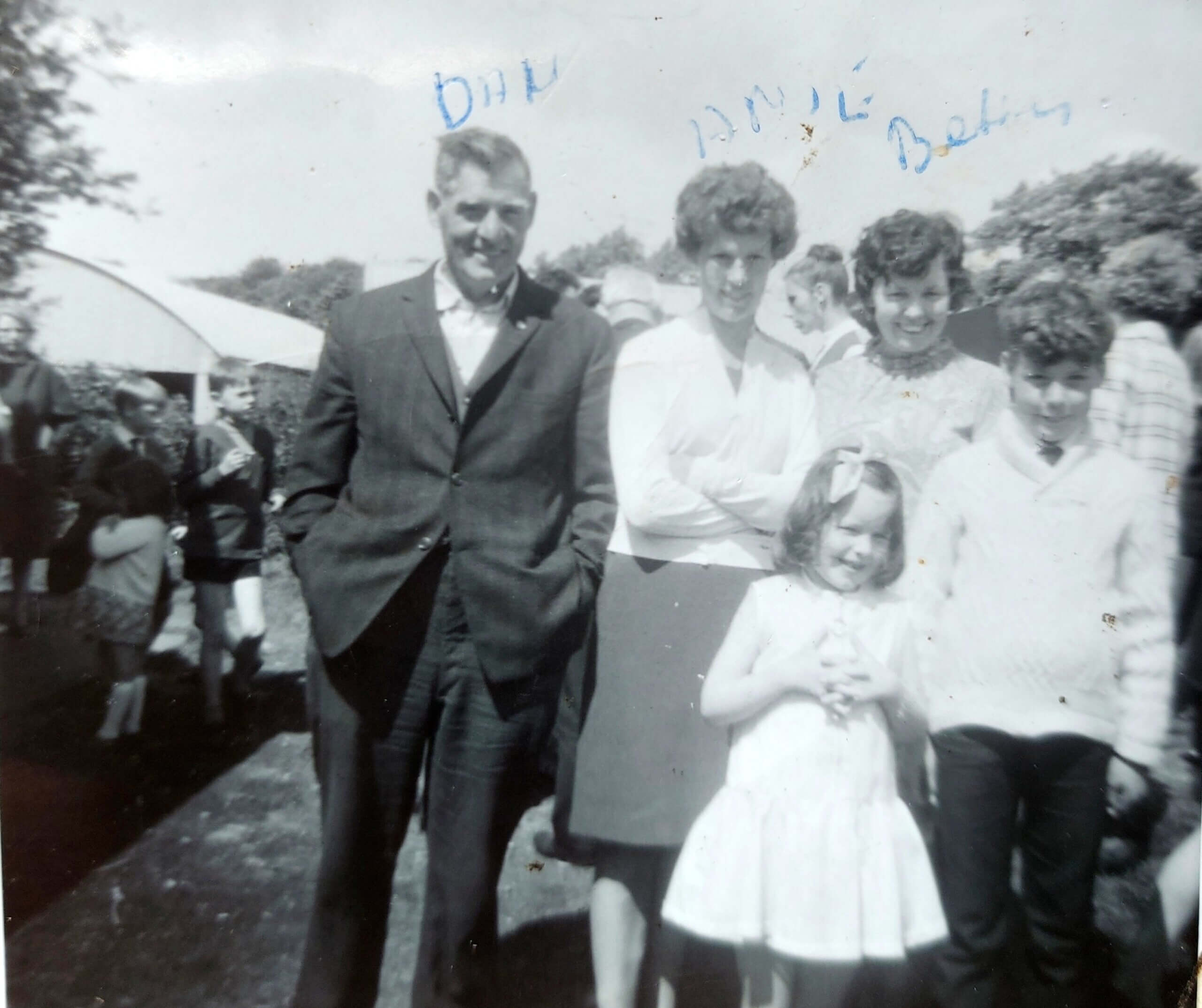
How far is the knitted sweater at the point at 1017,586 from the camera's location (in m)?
2.01

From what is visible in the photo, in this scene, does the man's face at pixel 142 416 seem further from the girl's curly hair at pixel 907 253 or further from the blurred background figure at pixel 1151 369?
the blurred background figure at pixel 1151 369

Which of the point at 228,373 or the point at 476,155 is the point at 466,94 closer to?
the point at 476,155

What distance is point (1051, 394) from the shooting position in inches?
79.0

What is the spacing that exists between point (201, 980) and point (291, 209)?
1700 mm

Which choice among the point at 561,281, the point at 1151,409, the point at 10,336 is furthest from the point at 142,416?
the point at 1151,409

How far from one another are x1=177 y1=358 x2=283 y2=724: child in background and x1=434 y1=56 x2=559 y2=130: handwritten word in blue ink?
687 millimetres

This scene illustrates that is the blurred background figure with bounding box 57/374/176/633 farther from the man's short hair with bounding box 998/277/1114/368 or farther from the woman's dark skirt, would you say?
the man's short hair with bounding box 998/277/1114/368

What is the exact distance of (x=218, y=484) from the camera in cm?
199

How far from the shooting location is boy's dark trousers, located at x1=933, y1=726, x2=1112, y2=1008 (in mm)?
2010

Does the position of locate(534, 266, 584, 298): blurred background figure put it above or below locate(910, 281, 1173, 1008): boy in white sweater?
above

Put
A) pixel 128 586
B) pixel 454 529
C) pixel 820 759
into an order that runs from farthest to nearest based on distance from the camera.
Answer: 1. pixel 128 586
2. pixel 820 759
3. pixel 454 529

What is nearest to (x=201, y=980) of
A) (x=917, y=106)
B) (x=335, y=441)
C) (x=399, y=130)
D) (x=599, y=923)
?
(x=599, y=923)

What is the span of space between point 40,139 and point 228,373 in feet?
2.07

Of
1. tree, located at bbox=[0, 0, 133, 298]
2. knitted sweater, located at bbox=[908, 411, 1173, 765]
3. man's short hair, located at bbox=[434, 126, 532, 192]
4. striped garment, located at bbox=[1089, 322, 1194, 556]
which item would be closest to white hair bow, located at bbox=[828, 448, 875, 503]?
knitted sweater, located at bbox=[908, 411, 1173, 765]
